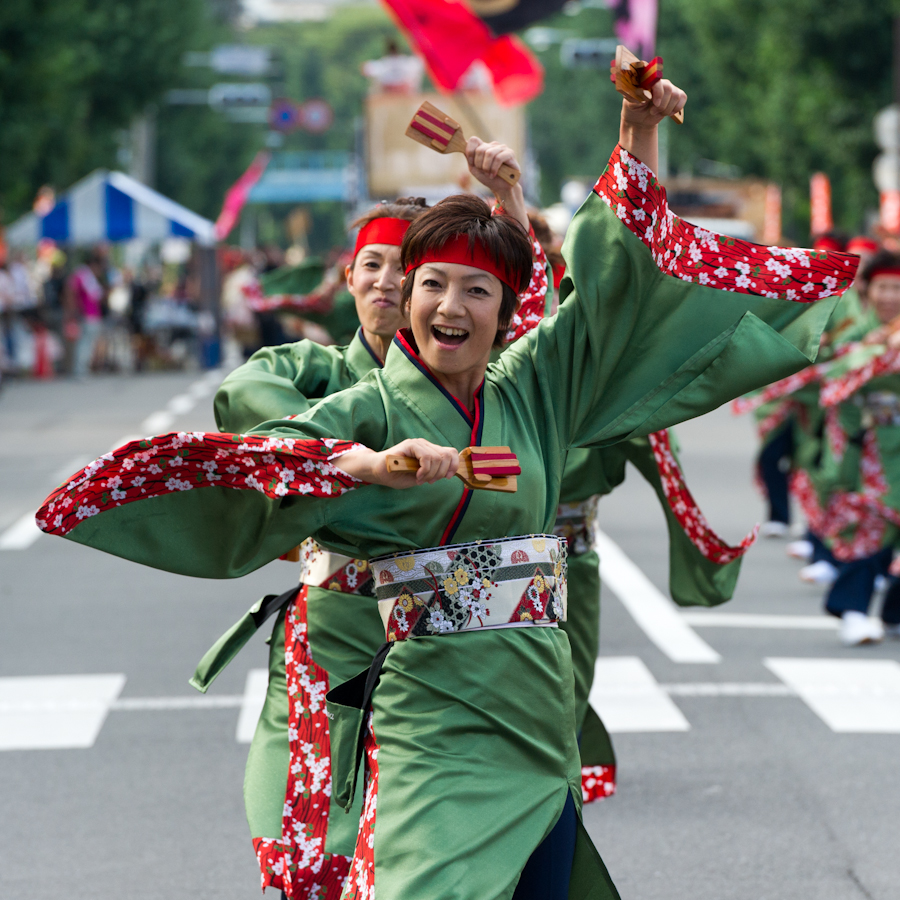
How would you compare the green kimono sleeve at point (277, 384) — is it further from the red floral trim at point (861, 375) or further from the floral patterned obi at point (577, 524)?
the red floral trim at point (861, 375)

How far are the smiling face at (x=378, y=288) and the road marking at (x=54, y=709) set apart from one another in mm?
2564

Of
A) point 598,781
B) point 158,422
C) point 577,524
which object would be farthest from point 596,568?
point 158,422

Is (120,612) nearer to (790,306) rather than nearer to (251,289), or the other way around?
(251,289)

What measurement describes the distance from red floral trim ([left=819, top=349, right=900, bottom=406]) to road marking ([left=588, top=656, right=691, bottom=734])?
5.33 feet

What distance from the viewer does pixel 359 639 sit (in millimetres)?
3711

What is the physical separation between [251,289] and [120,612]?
1.91 m

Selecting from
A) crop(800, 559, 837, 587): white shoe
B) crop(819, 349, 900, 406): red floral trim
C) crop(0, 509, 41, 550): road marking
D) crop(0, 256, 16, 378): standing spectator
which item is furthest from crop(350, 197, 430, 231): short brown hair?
crop(0, 256, 16, 378): standing spectator

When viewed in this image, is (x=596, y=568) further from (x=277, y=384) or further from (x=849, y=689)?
(x=849, y=689)

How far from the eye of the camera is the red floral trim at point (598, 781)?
4.72 meters

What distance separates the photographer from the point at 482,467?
269 centimetres

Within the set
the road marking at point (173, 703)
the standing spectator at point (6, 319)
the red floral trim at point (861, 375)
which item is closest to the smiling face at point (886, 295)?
the red floral trim at point (861, 375)

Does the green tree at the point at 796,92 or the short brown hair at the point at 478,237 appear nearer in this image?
the short brown hair at the point at 478,237

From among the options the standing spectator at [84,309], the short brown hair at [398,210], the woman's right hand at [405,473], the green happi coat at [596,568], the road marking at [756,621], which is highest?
the short brown hair at [398,210]

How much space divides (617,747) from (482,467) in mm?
3380
